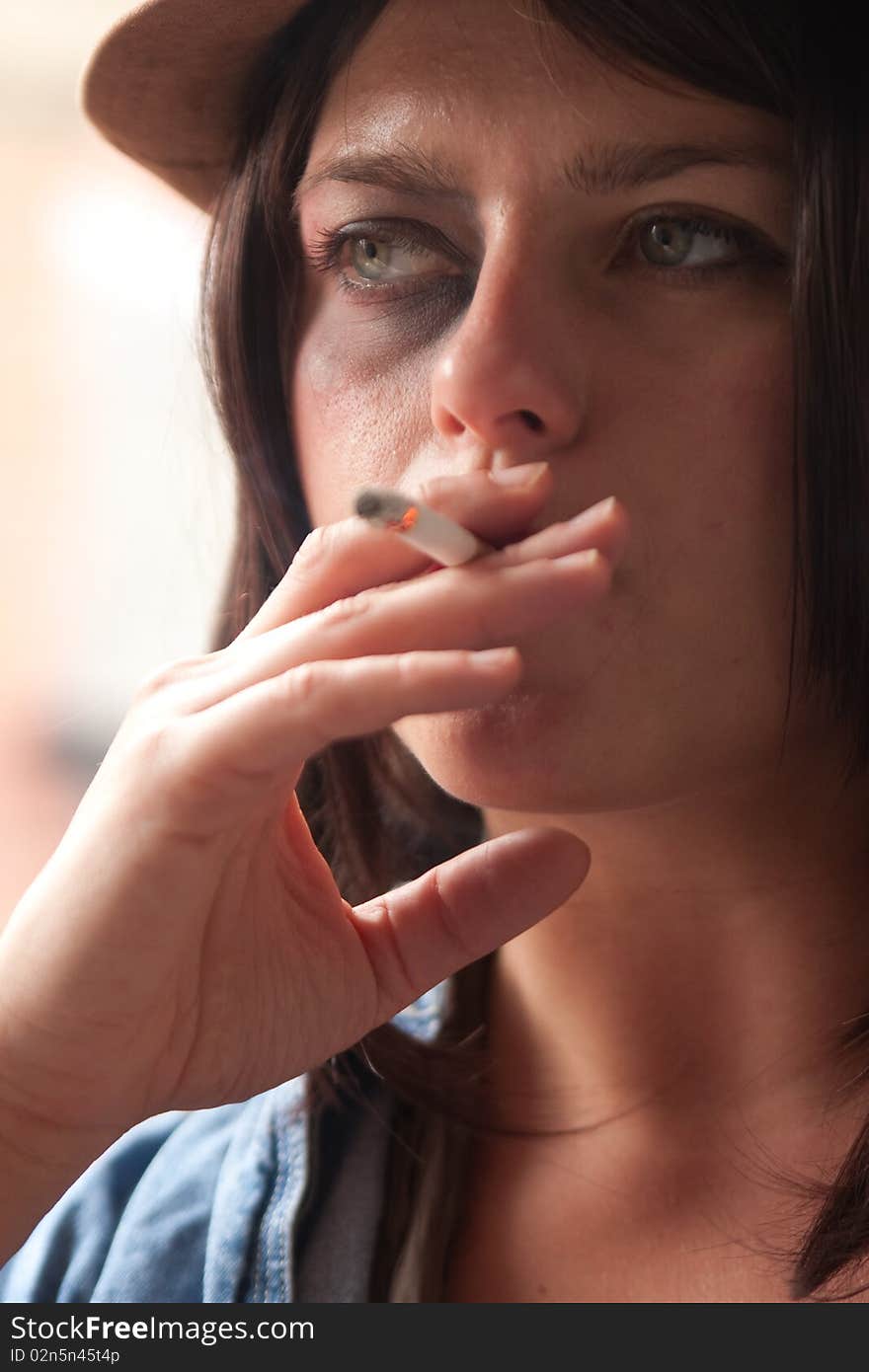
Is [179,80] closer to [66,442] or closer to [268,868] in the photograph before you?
[268,868]

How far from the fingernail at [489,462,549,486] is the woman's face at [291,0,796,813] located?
0.03 m

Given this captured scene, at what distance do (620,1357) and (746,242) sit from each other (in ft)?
2.14

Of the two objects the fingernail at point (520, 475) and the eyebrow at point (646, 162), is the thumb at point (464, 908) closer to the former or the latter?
the fingernail at point (520, 475)

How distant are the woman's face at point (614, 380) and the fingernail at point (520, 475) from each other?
29mm

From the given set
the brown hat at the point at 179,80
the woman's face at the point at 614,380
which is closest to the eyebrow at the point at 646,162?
the woman's face at the point at 614,380

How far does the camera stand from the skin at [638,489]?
745mm

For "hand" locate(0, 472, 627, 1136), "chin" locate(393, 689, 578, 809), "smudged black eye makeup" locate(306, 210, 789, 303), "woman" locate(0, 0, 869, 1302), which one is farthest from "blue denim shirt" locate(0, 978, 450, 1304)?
"smudged black eye makeup" locate(306, 210, 789, 303)

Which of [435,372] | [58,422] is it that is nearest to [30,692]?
[58,422]

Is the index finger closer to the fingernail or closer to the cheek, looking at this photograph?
the fingernail

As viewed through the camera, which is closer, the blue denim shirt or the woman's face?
the woman's face

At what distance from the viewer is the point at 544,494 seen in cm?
67

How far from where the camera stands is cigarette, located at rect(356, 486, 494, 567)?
0.56 meters

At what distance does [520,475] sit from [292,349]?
347 millimetres

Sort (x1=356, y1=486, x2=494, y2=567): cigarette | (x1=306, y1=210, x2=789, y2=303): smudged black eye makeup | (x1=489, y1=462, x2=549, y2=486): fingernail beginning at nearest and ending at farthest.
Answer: (x1=356, y1=486, x2=494, y2=567): cigarette → (x1=489, y1=462, x2=549, y2=486): fingernail → (x1=306, y1=210, x2=789, y2=303): smudged black eye makeup
